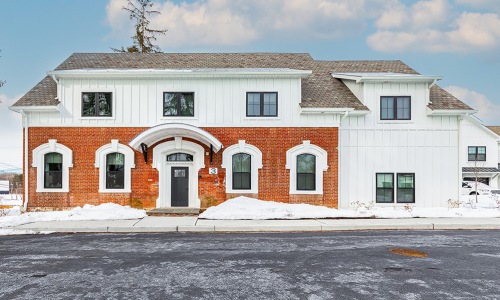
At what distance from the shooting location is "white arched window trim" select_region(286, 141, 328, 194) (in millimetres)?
18672

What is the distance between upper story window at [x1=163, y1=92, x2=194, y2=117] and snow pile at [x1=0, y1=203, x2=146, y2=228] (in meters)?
4.70

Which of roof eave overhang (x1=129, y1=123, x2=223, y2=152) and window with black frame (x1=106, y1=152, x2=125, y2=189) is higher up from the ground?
roof eave overhang (x1=129, y1=123, x2=223, y2=152)

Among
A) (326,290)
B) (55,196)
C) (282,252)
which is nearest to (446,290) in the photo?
(326,290)

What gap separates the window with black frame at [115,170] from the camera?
18562 millimetres

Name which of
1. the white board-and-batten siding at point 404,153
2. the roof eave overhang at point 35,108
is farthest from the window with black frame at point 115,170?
the white board-and-batten siding at point 404,153

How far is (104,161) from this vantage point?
60.7 ft

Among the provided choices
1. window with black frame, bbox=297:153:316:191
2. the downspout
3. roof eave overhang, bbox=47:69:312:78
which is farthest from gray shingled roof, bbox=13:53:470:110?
window with black frame, bbox=297:153:316:191

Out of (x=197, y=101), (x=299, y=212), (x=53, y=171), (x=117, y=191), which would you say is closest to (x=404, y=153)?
(x=299, y=212)

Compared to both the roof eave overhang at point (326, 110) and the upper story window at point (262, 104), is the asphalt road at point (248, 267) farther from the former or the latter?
the upper story window at point (262, 104)

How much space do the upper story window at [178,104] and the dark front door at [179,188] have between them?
2563mm

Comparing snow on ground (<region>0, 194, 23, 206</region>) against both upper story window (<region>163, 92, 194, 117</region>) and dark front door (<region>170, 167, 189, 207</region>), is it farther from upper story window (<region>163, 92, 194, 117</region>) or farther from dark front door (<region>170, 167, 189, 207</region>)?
upper story window (<region>163, 92, 194, 117</region>)

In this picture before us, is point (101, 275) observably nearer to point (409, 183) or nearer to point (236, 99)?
point (236, 99)

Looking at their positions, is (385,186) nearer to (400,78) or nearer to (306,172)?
(306,172)

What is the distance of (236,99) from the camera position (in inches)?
739
